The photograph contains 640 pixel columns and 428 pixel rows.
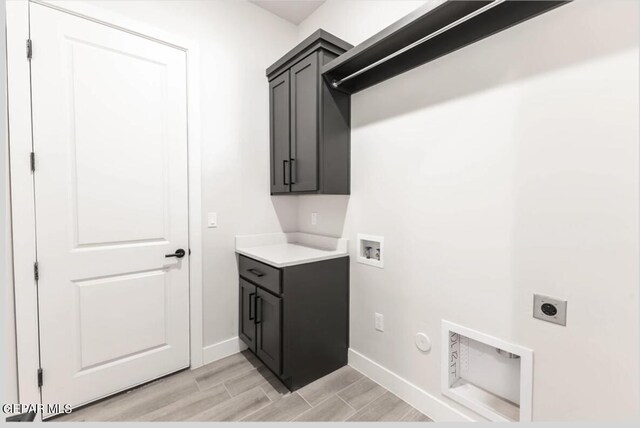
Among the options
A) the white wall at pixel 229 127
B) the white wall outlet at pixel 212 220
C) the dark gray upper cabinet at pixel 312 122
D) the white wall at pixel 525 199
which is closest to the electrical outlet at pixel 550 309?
the white wall at pixel 525 199

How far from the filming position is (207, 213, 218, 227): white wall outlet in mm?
2139

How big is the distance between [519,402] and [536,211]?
943 millimetres

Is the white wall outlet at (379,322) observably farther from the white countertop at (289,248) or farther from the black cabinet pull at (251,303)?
the black cabinet pull at (251,303)

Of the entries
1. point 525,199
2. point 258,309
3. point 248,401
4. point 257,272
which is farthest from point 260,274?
point 525,199

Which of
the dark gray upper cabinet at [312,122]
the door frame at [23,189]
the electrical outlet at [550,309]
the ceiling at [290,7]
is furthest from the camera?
the ceiling at [290,7]

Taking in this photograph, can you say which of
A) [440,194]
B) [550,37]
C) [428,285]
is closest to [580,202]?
[440,194]

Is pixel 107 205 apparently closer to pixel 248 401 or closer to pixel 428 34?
pixel 248 401

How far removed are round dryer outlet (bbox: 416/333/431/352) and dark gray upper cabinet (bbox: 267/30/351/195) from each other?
1.06 meters

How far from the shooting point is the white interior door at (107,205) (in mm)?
1562

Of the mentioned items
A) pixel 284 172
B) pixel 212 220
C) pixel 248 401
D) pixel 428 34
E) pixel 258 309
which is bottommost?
pixel 248 401

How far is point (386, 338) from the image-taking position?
1.85 metres

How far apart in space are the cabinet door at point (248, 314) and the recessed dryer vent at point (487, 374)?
1.31m

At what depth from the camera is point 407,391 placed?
1.71 metres

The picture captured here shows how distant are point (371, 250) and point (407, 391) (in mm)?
903
